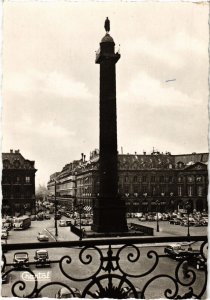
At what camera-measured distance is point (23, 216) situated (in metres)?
9.21

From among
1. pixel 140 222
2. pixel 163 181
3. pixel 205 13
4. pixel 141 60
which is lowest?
pixel 140 222

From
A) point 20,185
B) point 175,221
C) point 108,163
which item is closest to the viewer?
point 20,185

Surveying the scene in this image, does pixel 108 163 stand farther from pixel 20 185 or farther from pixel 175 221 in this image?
pixel 20 185

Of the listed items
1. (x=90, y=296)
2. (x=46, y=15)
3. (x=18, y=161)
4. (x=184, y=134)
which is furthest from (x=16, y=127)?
(x=90, y=296)

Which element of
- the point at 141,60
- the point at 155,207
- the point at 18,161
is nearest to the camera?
the point at 18,161

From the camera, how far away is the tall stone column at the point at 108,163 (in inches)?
723

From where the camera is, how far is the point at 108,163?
19375 mm

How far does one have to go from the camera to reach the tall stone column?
18375 millimetres

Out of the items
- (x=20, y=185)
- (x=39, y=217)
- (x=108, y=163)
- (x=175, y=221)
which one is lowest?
(x=175, y=221)

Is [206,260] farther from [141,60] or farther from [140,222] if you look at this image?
[140,222]

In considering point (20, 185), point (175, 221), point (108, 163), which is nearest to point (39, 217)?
point (20, 185)

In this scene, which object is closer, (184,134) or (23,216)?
(184,134)

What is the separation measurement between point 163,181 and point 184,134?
6794 mm

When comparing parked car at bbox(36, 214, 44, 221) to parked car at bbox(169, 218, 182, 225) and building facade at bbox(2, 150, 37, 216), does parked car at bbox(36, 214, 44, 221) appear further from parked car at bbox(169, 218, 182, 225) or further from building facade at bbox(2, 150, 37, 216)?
parked car at bbox(169, 218, 182, 225)
